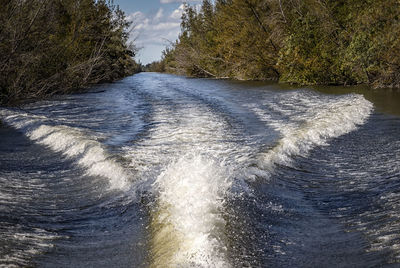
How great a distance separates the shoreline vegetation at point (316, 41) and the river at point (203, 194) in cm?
909

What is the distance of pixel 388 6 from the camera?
69.8 feet

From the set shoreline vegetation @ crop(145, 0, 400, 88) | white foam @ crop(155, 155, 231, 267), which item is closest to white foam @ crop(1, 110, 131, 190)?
white foam @ crop(155, 155, 231, 267)

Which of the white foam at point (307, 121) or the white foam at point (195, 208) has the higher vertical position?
the white foam at point (307, 121)

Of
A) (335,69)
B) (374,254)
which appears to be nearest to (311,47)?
(335,69)

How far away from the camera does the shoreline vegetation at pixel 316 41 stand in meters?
21.9

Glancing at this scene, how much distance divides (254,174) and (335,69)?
21318 mm

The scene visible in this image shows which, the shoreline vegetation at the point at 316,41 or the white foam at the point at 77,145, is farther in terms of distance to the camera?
the shoreline vegetation at the point at 316,41

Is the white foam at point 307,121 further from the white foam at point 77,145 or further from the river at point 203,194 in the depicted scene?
the white foam at point 77,145

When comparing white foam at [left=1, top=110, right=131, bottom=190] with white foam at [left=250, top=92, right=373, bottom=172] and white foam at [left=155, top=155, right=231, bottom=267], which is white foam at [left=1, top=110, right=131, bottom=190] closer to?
white foam at [left=155, top=155, right=231, bottom=267]

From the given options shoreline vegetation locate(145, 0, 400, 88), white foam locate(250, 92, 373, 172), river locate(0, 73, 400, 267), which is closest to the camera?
river locate(0, 73, 400, 267)

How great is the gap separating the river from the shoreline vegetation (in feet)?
29.8

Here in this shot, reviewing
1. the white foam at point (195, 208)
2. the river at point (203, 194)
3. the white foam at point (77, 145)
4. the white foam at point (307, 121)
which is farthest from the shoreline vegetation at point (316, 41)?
the white foam at point (195, 208)

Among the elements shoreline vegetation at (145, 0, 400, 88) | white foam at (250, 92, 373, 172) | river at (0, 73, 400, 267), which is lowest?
river at (0, 73, 400, 267)

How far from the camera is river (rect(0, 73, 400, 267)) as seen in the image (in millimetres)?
4965
